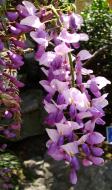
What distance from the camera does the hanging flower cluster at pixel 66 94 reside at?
90 centimetres

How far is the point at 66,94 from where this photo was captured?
0.90 meters

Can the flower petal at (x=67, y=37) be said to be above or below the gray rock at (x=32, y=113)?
above

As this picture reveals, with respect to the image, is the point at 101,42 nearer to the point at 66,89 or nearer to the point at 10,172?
the point at 10,172

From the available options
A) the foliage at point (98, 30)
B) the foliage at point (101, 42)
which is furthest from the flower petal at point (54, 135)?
the foliage at point (98, 30)

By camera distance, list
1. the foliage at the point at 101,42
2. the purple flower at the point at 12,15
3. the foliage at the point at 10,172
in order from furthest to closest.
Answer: the foliage at the point at 101,42, the foliage at the point at 10,172, the purple flower at the point at 12,15

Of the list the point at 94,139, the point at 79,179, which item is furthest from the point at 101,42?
the point at 94,139

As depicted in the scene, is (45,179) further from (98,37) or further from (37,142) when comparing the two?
(98,37)

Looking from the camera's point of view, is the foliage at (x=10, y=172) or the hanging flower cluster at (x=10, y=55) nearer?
the hanging flower cluster at (x=10, y=55)

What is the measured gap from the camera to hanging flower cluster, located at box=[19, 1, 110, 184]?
90 centimetres

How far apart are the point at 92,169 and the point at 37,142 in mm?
1129

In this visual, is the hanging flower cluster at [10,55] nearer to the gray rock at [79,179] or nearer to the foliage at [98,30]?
the gray rock at [79,179]

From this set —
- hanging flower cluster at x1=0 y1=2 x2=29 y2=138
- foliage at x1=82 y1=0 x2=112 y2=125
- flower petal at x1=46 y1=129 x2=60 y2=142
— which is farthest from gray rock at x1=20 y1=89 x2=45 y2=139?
flower petal at x1=46 y1=129 x2=60 y2=142

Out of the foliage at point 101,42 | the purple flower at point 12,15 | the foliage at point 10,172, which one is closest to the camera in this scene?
the purple flower at point 12,15

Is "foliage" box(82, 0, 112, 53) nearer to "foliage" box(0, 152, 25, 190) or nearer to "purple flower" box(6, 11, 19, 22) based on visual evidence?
"foliage" box(0, 152, 25, 190)
